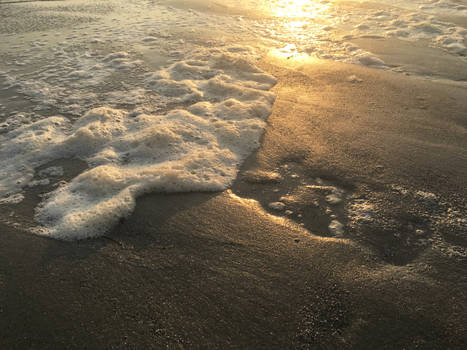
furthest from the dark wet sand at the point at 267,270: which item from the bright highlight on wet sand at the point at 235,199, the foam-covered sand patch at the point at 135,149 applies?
the foam-covered sand patch at the point at 135,149

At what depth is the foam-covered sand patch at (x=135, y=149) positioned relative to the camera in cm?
221

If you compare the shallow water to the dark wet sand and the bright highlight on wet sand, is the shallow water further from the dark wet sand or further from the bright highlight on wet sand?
the dark wet sand

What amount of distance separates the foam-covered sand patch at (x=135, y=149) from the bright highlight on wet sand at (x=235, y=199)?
2 cm

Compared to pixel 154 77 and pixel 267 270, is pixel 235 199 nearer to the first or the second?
pixel 267 270

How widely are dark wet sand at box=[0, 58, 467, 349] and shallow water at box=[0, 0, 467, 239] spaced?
9.7 inches

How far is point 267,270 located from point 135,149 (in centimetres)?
169

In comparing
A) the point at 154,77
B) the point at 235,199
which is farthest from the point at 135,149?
the point at 154,77

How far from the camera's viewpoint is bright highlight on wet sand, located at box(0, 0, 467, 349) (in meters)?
1.54

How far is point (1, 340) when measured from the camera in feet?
4.79

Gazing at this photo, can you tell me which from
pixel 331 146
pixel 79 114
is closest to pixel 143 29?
pixel 79 114

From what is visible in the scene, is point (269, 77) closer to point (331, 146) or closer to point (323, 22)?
point (331, 146)

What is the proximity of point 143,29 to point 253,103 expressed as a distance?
139 inches

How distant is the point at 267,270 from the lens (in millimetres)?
1773

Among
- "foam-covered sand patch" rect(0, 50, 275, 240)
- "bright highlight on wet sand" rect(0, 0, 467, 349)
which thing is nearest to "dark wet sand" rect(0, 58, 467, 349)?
"bright highlight on wet sand" rect(0, 0, 467, 349)
